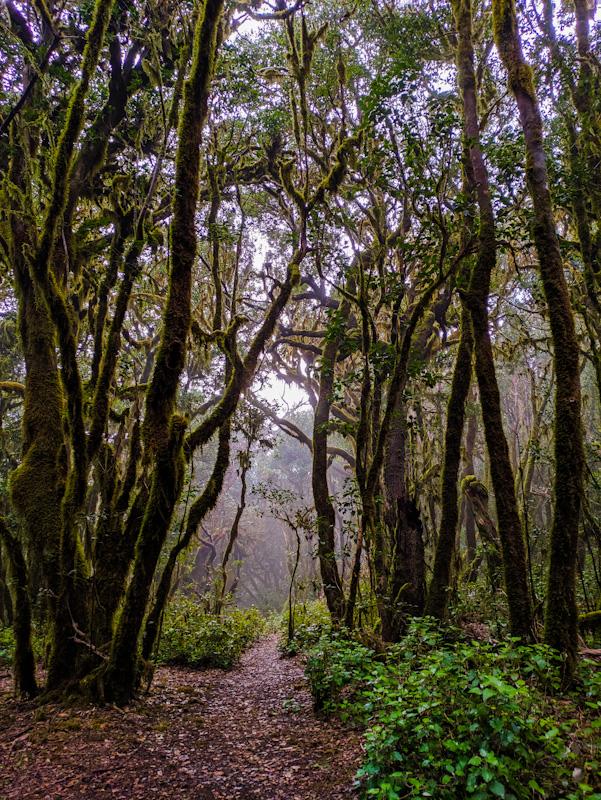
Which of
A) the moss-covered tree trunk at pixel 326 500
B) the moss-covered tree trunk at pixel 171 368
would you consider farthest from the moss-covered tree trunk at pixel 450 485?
the moss-covered tree trunk at pixel 171 368

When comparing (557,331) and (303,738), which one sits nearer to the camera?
(557,331)

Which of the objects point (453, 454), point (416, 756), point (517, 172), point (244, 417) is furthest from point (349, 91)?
point (416, 756)

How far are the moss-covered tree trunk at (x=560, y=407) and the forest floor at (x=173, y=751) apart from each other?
230cm

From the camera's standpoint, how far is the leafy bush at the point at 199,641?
9.43m

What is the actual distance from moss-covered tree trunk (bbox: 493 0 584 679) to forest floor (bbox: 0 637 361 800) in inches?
90.5

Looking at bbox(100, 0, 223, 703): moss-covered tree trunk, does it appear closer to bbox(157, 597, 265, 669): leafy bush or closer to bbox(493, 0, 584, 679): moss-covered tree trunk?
bbox(493, 0, 584, 679): moss-covered tree trunk

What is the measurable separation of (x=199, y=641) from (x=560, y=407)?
860 cm

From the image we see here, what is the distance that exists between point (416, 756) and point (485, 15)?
36.8ft

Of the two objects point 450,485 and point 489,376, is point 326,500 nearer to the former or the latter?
point 450,485

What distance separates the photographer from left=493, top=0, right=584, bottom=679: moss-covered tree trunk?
452 cm

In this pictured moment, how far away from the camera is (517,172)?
645 cm

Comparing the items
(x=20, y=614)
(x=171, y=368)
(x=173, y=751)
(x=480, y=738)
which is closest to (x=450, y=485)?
(x=480, y=738)

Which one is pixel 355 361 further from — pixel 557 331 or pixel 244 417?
pixel 557 331

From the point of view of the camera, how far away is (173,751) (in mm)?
4859
